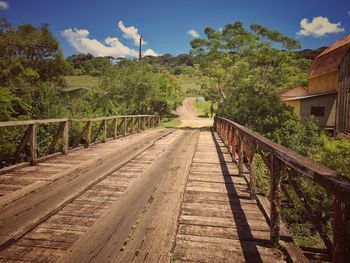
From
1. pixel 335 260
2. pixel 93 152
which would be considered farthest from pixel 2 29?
pixel 335 260

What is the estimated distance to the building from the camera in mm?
23062

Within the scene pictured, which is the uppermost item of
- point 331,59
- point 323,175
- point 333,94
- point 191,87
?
point 331,59

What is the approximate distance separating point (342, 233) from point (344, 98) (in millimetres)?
25632

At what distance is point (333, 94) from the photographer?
24.7 m

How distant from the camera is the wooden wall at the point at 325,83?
2567cm

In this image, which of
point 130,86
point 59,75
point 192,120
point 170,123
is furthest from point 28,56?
point 192,120

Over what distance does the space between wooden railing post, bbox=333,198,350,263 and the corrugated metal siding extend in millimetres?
24897

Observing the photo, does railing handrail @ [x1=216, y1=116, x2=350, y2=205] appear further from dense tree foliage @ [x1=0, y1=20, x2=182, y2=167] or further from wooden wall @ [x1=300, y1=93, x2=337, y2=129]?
wooden wall @ [x1=300, y1=93, x2=337, y2=129]

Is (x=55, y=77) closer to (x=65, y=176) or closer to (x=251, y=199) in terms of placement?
(x=65, y=176)

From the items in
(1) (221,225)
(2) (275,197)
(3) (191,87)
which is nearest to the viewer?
(2) (275,197)

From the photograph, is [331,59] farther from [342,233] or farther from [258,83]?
[342,233]

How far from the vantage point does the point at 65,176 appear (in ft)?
17.5

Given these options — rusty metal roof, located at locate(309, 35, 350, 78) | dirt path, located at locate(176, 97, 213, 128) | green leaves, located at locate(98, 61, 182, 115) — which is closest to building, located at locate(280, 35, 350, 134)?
rusty metal roof, located at locate(309, 35, 350, 78)

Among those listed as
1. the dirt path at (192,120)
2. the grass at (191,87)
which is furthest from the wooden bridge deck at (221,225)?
the dirt path at (192,120)
